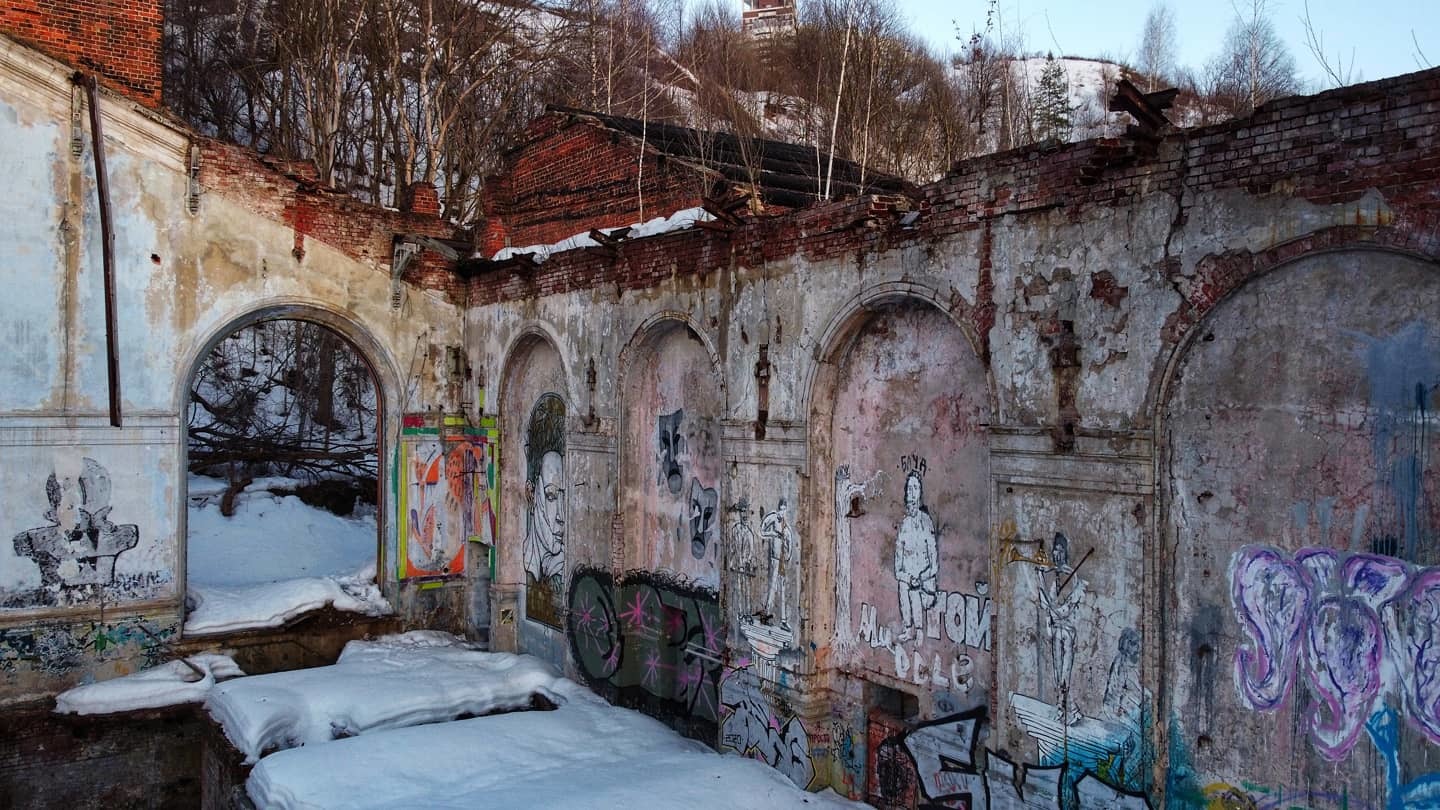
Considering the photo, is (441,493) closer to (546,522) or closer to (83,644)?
(546,522)

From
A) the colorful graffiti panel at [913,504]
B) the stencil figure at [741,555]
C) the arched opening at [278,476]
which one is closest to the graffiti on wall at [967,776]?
the colorful graffiti panel at [913,504]

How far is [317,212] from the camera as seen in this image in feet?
39.6

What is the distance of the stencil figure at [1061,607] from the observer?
5.95 metres

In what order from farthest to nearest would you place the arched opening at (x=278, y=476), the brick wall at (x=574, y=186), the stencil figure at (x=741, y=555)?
the arched opening at (x=278, y=476) < the brick wall at (x=574, y=186) < the stencil figure at (x=741, y=555)

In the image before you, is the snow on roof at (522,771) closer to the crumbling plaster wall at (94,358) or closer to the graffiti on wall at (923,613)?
the graffiti on wall at (923,613)

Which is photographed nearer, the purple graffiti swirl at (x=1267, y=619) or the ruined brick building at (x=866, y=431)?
the ruined brick building at (x=866, y=431)

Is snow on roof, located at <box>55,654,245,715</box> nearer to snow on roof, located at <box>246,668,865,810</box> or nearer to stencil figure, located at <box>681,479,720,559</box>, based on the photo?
snow on roof, located at <box>246,668,865,810</box>

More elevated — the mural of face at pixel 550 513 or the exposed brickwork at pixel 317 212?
the exposed brickwork at pixel 317 212

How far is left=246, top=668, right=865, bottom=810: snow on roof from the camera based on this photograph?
24.3 ft

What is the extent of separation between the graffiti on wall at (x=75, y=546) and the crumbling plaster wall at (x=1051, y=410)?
6.80 m

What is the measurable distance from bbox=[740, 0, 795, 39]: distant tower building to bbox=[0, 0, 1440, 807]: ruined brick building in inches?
614

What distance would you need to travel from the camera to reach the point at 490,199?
14.2 meters

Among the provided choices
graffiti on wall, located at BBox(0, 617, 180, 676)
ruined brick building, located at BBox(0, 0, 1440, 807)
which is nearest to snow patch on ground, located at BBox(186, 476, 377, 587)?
graffiti on wall, located at BBox(0, 617, 180, 676)

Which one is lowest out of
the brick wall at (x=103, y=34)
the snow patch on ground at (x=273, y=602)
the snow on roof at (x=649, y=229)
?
the snow patch on ground at (x=273, y=602)
